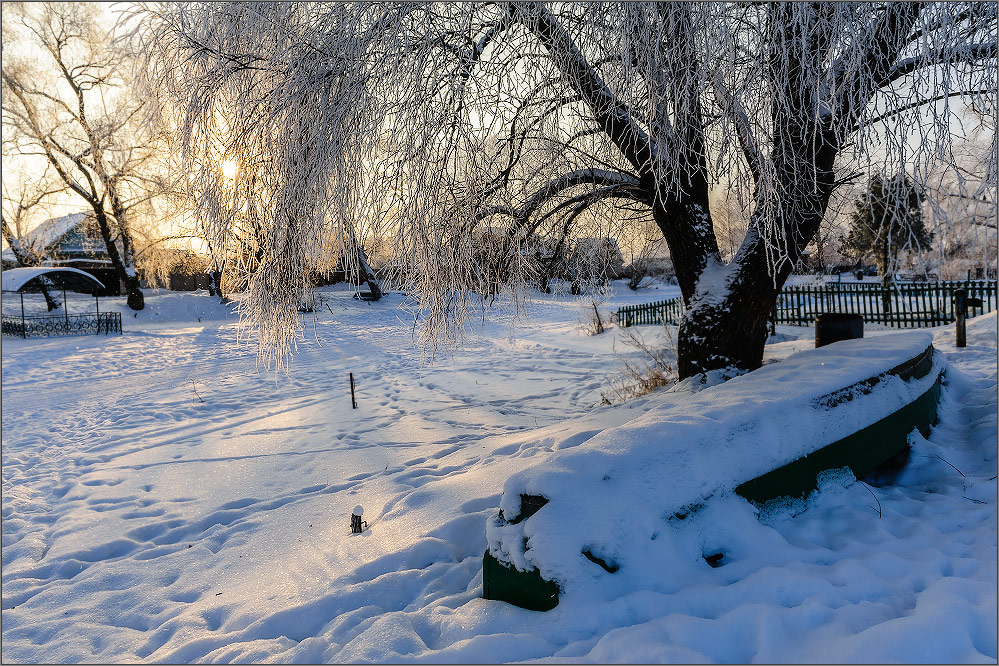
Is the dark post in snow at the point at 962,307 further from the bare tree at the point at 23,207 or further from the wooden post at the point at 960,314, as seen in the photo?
the bare tree at the point at 23,207

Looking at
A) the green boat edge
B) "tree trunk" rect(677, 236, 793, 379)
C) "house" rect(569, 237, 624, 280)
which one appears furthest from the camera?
"house" rect(569, 237, 624, 280)

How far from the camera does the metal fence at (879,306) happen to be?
14492mm

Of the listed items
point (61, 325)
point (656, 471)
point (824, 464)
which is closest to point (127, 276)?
point (61, 325)

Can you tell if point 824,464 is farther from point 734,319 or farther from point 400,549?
point 400,549

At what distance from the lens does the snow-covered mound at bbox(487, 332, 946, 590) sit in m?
2.73

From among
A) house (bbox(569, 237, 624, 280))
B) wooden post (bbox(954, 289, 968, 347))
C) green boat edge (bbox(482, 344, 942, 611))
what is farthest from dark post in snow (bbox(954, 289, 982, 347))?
house (bbox(569, 237, 624, 280))

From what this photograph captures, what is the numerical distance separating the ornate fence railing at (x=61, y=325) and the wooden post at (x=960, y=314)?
24733mm

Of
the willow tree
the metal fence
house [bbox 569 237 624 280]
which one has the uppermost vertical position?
the willow tree

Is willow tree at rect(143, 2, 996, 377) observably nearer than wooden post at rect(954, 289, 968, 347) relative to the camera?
Yes

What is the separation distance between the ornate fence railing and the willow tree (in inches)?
719

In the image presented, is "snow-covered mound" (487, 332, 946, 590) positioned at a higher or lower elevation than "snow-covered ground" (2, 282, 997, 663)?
higher

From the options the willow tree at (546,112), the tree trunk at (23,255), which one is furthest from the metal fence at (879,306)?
the tree trunk at (23,255)

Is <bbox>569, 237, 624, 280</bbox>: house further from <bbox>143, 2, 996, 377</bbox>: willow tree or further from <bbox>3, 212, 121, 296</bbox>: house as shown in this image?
<bbox>3, 212, 121, 296</bbox>: house

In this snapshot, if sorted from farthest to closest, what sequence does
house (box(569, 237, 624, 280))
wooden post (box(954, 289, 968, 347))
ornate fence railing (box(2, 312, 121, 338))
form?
ornate fence railing (box(2, 312, 121, 338)) < wooden post (box(954, 289, 968, 347)) < house (box(569, 237, 624, 280))
